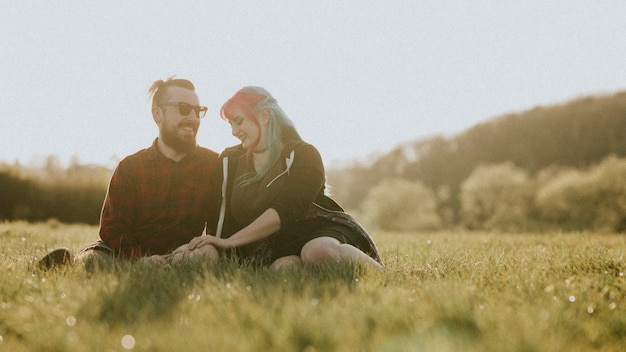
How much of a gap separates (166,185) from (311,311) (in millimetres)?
3605

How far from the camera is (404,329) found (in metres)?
2.61

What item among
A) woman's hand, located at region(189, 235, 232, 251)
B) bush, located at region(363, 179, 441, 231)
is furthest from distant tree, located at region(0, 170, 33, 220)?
bush, located at region(363, 179, 441, 231)

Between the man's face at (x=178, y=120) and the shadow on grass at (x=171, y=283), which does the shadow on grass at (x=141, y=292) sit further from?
the man's face at (x=178, y=120)

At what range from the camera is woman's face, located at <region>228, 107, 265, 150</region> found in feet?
16.7

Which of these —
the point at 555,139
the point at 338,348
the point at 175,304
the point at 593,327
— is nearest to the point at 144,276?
the point at 175,304

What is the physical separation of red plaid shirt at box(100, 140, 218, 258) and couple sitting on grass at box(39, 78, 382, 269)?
0.4 inches

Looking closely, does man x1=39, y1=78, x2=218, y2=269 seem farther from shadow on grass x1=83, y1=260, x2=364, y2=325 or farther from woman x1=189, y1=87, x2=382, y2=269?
shadow on grass x1=83, y1=260, x2=364, y2=325

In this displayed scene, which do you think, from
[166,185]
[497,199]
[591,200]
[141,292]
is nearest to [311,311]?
[141,292]

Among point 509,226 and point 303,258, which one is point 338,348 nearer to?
point 303,258

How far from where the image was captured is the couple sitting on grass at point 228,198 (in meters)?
4.80

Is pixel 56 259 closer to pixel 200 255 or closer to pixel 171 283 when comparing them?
pixel 200 255

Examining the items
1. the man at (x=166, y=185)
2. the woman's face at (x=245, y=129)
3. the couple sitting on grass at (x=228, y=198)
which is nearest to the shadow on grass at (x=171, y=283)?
the couple sitting on grass at (x=228, y=198)

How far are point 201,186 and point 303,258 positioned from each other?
5.79ft

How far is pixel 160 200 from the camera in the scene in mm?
5902
